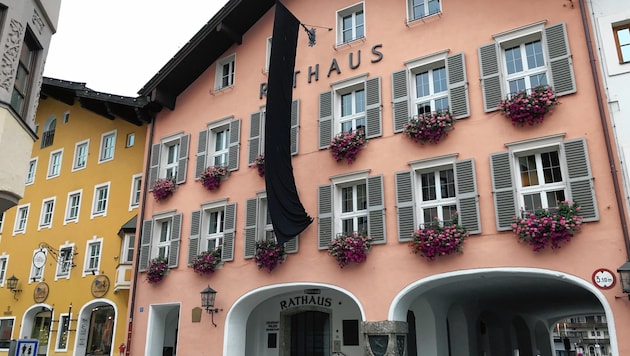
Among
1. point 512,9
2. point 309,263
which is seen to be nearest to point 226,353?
point 309,263

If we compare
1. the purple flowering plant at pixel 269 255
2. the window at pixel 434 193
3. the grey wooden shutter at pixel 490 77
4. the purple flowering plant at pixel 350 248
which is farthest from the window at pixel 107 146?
the grey wooden shutter at pixel 490 77

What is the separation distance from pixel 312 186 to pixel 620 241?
260 inches

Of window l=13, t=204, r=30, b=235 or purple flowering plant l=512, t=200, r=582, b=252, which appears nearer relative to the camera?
purple flowering plant l=512, t=200, r=582, b=252

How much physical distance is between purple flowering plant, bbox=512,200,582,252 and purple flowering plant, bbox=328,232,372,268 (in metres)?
3.20

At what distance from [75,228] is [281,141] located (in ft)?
36.0

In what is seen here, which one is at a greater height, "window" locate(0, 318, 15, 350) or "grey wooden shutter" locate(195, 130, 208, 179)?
"grey wooden shutter" locate(195, 130, 208, 179)

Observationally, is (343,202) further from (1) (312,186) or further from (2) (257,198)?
(2) (257,198)

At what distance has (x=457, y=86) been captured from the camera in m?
12.1

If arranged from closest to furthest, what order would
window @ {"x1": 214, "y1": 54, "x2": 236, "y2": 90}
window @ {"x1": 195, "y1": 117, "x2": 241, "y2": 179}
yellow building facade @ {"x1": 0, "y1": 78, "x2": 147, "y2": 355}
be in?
window @ {"x1": 195, "y1": 117, "x2": 241, "y2": 179} < window @ {"x1": 214, "y1": 54, "x2": 236, "y2": 90} < yellow building facade @ {"x1": 0, "y1": 78, "x2": 147, "y2": 355}

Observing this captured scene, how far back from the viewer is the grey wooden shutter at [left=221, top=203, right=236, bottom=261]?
14.5 metres

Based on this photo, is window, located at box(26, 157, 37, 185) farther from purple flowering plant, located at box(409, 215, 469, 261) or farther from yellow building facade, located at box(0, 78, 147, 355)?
purple flowering plant, located at box(409, 215, 469, 261)

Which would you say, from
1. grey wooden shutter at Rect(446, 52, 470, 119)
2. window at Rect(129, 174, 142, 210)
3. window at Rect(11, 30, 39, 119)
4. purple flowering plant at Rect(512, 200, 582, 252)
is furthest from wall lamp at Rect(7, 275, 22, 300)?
purple flowering plant at Rect(512, 200, 582, 252)

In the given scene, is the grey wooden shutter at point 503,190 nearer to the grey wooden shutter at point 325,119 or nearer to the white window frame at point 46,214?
the grey wooden shutter at point 325,119

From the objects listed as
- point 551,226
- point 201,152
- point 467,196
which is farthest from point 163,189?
point 551,226
